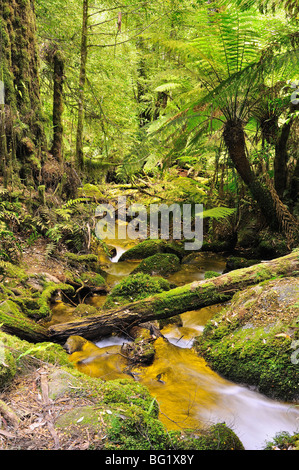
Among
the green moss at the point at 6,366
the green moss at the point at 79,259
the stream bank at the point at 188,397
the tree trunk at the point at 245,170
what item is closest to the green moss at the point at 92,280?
the green moss at the point at 79,259

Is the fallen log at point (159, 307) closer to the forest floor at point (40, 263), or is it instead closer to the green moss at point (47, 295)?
the green moss at point (47, 295)

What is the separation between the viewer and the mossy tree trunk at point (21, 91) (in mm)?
4984

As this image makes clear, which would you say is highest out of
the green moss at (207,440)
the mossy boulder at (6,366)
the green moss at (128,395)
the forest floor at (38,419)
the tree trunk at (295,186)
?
the tree trunk at (295,186)

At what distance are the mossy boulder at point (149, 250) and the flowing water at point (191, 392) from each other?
270cm

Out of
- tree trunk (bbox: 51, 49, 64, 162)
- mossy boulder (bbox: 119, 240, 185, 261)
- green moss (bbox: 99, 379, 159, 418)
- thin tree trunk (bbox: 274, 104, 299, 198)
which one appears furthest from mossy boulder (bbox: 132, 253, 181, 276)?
green moss (bbox: 99, 379, 159, 418)

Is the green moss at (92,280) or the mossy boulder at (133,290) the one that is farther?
the green moss at (92,280)

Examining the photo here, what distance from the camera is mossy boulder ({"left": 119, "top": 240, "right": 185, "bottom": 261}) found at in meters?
6.34

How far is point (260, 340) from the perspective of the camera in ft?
8.64

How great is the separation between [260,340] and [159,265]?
2955mm

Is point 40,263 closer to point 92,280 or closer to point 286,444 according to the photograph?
point 92,280

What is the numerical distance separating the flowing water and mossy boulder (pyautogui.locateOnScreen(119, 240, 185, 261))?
270 cm

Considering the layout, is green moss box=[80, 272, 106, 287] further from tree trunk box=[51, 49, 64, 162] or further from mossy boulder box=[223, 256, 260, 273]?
tree trunk box=[51, 49, 64, 162]

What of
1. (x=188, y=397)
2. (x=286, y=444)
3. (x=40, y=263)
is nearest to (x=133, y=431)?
(x=286, y=444)
